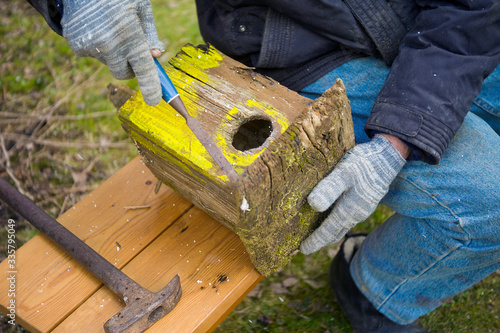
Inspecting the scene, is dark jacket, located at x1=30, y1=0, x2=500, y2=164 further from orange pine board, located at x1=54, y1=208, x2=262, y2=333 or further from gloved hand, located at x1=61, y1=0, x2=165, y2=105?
orange pine board, located at x1=54, y1=208, x2=262, y2=333

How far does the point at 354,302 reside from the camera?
2250mm

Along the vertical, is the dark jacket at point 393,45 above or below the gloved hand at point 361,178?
above

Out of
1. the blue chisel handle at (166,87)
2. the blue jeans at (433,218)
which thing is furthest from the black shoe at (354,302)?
the blue chisel handle at (166,87)

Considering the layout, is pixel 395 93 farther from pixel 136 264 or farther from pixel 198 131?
pixel 136 264

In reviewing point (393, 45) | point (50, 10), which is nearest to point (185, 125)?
point (50, 10)

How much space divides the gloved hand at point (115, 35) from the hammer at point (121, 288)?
29.1 inches

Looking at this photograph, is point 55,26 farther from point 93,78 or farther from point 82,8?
point 93,78

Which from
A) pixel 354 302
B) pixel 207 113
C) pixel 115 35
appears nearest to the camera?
pixel 115 35

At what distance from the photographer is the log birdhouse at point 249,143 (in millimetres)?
1478

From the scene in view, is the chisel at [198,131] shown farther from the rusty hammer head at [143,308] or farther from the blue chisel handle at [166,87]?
the rusty hammer head at [143,308]

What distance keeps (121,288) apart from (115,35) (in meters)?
0.97

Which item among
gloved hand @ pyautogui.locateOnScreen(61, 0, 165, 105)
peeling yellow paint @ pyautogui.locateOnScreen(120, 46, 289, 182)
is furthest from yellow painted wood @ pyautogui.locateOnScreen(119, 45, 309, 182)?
gloved hand @ pyautogui.locateOnScreen(61, 0, 165, 105)

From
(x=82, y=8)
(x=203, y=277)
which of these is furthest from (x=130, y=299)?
(x=82, y=8)

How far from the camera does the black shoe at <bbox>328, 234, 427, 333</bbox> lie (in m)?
2.17
